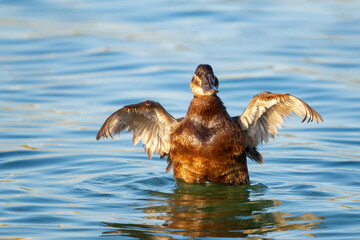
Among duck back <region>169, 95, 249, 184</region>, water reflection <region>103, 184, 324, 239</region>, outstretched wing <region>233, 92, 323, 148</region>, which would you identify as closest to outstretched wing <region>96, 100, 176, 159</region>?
duck back <region>169, 95, 249, 184</region>

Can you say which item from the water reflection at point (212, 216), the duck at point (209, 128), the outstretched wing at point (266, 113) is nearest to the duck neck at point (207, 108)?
the duck at point (209, 128)

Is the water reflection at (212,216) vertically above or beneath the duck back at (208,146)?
beneath

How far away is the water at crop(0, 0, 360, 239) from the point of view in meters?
7.09

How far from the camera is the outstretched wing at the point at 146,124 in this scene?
329 inches

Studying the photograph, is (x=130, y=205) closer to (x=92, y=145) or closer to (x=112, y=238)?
(x=112, y=238)

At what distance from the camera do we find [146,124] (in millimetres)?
8773

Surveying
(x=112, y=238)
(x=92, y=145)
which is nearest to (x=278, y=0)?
(x=92, y=145)

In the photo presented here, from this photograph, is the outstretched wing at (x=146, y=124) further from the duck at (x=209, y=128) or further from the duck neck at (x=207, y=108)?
the duck neck at (x=207, y=108)

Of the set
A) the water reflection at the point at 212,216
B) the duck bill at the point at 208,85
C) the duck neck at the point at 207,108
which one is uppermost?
the duck bill at the point at 208,85

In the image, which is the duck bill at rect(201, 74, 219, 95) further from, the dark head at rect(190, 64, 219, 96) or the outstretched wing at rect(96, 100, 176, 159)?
the outstretched wing at rect(96, 100, 176, 159)

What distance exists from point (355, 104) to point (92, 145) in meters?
4.74

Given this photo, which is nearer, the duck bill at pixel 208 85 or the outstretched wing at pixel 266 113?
the outstretched wing at pixel 266 113

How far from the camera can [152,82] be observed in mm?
14008

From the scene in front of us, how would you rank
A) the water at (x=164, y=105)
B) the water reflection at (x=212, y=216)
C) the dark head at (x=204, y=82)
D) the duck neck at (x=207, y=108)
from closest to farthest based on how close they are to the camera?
the water reflection at (x=212, y=216) < the water at (x=164, y=105) < the duck neck at (x=207, y=108) < the dark head at (x=204, y=82)
